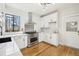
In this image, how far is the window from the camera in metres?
1.27

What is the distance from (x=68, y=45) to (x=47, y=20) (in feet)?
1.85

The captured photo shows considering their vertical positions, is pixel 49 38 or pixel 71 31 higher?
pixel 71 31

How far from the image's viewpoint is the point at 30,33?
1412mm

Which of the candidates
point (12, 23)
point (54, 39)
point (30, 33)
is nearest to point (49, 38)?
point (54, 39)

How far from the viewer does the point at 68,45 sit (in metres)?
1.40

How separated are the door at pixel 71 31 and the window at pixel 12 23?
0.80m

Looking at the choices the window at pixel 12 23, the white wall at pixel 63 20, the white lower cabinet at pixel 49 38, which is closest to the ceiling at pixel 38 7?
the white wall at pixel 63 20

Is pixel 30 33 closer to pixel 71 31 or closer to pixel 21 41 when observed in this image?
pixel 21 41

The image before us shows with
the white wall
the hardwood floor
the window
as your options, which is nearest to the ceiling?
the white wall

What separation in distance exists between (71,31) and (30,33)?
0.71 m

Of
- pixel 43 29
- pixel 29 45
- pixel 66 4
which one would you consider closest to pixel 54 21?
pixel 43 29

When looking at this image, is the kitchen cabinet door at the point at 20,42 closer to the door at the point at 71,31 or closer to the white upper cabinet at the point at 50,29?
the white upper cabinet at the point at 50,29

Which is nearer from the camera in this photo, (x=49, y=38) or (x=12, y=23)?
(x=12, y=23)

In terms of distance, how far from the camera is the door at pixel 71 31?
1.35 metres
